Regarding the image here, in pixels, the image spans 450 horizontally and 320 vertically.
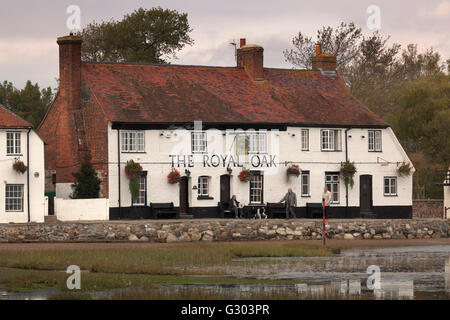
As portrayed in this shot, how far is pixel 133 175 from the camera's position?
56156 millimetres

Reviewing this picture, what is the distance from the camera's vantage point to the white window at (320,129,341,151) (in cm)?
6278

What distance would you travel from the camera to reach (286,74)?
6681 centimetres

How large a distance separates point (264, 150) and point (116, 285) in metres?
32.9

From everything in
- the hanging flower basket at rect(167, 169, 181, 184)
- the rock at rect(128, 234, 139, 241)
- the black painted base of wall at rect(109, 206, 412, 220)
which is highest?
the hanging flower basket at rect(167, 169, 181, 184)

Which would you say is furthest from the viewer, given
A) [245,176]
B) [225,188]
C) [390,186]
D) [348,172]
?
[390,186]

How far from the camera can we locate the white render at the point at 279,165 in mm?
57213

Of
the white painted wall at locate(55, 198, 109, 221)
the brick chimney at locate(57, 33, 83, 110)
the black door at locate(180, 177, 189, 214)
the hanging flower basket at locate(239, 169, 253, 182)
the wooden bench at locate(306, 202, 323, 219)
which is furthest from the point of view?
the wooden bench at locate(306, 202, 323, 219)

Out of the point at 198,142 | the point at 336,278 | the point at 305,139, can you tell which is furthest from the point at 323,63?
the point at 336,278

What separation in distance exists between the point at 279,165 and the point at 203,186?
16.3ft

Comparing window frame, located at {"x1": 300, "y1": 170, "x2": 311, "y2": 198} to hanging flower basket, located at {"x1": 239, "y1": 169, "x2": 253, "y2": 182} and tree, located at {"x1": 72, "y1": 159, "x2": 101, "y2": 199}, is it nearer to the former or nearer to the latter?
hanging flower basket, located at {"x1": 239, "y1": 169, "x2": 253, "y2": 182}

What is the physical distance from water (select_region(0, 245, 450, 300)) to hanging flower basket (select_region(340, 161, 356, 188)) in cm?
1957

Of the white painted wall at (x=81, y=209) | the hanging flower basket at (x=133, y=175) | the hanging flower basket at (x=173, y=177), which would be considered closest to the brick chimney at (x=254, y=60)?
the hanging flower basket at (x=173, y=177)

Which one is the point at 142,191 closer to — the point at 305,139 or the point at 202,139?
the point at 202,139

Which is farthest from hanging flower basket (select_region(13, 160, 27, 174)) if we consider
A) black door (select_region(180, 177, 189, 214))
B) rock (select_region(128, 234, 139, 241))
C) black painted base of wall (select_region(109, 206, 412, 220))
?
black door (select_region(180, 177, 189, 214))
